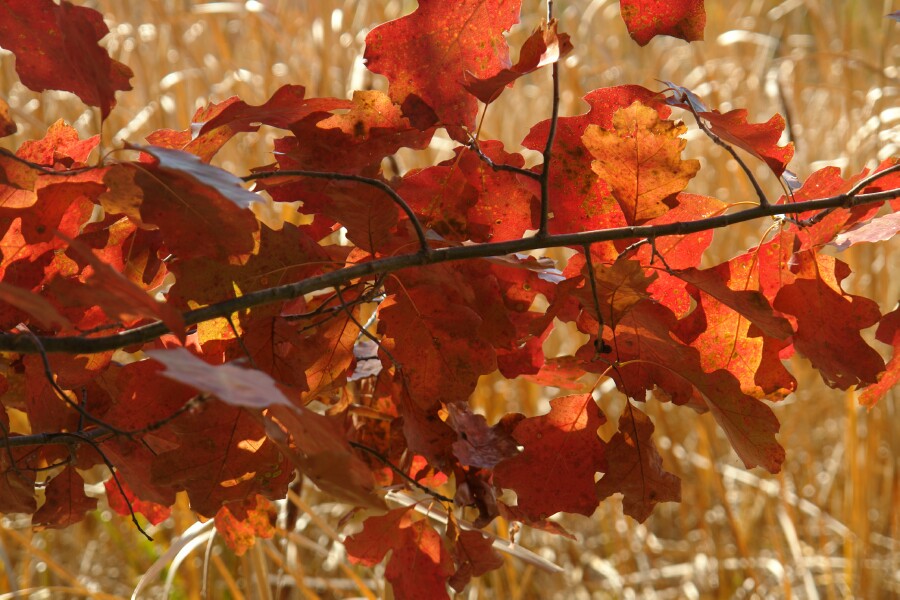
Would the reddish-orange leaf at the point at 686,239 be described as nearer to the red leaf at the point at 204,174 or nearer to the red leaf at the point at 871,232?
the red leaf at the point at 871,232

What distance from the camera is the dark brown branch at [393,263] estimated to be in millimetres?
321

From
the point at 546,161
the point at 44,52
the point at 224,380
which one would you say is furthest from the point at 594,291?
the point at 44,52

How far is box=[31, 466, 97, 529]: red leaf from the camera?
486mm

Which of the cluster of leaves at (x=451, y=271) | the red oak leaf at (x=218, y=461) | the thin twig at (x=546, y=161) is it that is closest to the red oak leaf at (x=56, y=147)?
the cluster of leaves at (x=451, y=271)

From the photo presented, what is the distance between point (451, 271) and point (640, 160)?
101 millimetres

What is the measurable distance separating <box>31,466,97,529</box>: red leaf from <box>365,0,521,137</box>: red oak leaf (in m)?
0.28

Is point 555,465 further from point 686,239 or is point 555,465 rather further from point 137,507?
point 137,507

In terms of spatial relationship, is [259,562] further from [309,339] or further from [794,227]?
[794,227]

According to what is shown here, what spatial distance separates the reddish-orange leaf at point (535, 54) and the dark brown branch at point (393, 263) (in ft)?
0.24

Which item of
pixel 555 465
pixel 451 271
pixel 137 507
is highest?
pixel 451 271

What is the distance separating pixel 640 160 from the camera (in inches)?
15.7

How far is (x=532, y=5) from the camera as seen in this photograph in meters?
2.47

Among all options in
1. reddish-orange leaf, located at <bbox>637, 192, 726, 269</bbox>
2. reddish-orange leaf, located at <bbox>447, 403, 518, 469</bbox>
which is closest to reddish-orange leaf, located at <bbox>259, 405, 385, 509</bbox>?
reddish-orange leaf, located at <bbox>447, 403, 518, 469</bbox>

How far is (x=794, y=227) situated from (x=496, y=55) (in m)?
0.18
